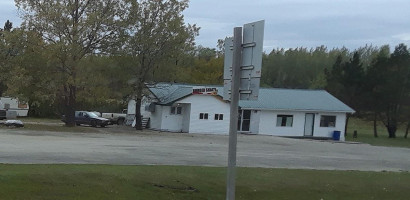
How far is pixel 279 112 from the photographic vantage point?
48469mm

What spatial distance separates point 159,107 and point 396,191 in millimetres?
36475

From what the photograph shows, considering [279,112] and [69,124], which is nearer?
[69,124]

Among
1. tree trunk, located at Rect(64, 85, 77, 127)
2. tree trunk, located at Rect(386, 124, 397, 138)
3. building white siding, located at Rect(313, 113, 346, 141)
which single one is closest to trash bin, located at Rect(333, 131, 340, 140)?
building white siding, located at Rect(313, 113, 346, 141)

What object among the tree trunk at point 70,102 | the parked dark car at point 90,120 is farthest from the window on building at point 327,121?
the tree trunk at point 70,102

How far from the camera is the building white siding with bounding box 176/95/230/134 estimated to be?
151ft

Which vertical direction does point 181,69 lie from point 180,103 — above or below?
above

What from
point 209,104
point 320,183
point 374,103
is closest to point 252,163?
point 320,183

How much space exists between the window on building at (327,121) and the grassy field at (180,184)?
34280 mm

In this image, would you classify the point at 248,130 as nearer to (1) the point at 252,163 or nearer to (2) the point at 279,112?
(2) the point at 279,112

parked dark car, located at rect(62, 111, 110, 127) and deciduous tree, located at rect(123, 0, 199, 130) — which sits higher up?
deciduous tree, located at rect(123, 0, 199, 130)

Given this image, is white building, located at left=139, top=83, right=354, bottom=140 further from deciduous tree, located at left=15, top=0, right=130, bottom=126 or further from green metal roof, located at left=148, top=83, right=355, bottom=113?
deciduous tree, located at left=15, top=0, right=130, bottom=126

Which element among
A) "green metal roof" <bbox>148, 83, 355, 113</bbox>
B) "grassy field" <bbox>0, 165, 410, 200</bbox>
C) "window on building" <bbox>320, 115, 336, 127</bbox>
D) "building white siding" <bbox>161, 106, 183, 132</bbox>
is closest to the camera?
"grassy field" <bbox>0, 165, 410, 200</bbox>

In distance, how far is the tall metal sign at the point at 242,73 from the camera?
6.38 meters

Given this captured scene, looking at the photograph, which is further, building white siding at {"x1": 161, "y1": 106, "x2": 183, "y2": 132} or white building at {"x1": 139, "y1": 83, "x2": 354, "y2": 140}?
building white siding at {"x1": 161, "y1": 106, "x2": 183, "y2": 132}
